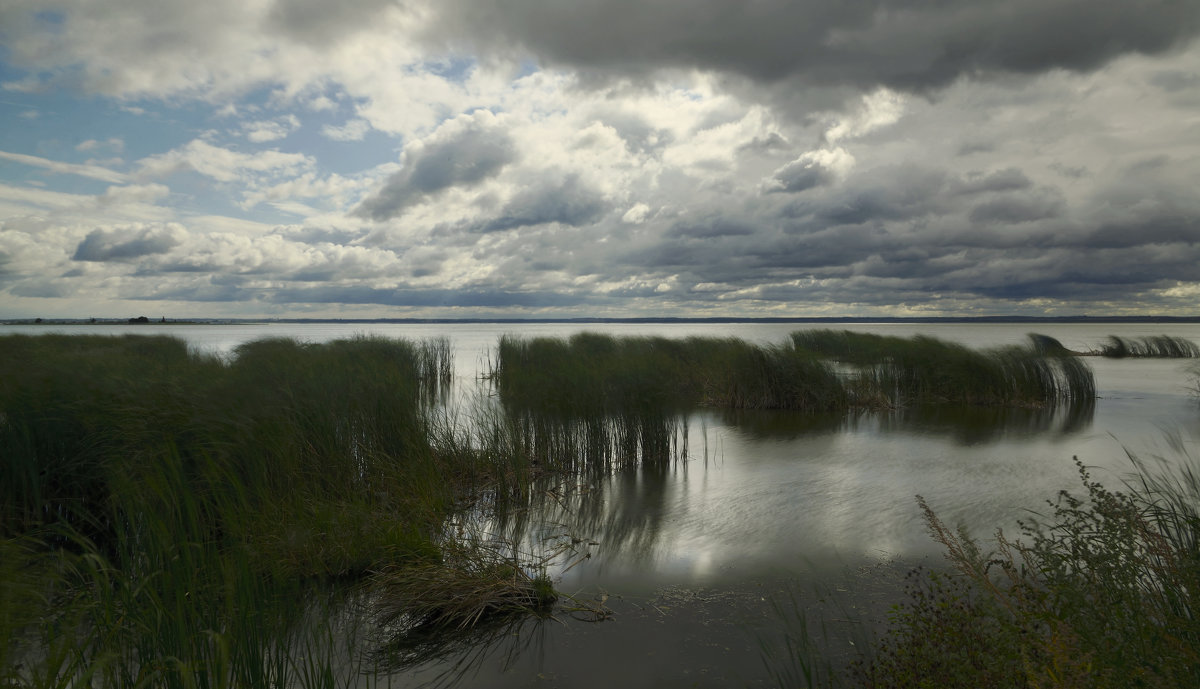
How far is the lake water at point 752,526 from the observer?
11.2 ft

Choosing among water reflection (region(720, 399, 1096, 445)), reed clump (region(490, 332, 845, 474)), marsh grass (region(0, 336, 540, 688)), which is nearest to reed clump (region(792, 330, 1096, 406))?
water reflection (region(720, 399, 1096, 445))

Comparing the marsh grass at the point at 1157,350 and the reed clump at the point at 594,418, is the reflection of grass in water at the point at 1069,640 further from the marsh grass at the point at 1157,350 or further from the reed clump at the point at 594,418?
the marsh grass at the point at 1157,350

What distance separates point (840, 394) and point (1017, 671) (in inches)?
452

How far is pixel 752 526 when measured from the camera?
19.2 ft

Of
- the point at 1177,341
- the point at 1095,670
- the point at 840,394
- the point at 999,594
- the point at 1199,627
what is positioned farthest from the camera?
the point at 1177,341

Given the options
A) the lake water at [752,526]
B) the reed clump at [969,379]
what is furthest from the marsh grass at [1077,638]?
the reed clump at [969,379]

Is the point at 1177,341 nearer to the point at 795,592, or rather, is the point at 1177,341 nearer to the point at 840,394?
the point at 840,394

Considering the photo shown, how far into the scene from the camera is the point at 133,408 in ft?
16.4

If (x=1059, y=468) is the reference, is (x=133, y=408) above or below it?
above

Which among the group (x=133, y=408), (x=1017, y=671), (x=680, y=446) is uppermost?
(x=133, y=408)

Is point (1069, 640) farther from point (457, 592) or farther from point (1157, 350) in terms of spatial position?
point (1157, 350)

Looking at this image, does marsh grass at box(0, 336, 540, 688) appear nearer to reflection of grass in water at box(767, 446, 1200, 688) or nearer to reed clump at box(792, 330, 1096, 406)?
reflection of grass in water at box(767, 446, 1200, 688)

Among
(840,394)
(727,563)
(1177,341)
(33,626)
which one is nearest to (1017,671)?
(727,563)

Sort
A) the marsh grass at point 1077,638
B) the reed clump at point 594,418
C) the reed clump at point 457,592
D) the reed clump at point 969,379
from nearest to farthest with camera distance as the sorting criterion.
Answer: the marsh grass at point 1077,638 → the reed clump at point 457,592 → the reed clump at point 594,418 → the reed clump at point 969,379
